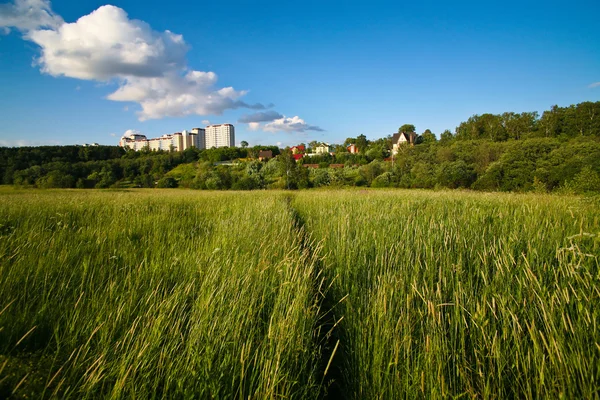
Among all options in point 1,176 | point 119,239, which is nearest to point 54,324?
point 119,239

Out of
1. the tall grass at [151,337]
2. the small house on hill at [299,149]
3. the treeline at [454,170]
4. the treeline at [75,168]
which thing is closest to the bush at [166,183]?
the treeline at [454,170]

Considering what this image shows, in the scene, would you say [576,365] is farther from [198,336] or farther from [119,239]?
[119,239]

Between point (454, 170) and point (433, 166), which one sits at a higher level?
point (433, 166)

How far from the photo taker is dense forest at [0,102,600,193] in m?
46.8

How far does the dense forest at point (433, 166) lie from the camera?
46.8 meters

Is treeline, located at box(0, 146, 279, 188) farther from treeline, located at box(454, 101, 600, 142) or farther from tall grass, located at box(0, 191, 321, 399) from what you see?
treeline, located at box(454, 101, 600, 142)

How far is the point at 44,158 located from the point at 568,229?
10857cm

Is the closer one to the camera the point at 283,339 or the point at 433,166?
the point at 283,339

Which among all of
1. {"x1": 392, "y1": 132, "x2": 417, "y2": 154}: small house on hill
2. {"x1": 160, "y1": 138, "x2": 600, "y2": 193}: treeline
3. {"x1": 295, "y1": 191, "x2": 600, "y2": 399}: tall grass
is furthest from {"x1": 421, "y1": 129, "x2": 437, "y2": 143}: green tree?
{"x1": 295, "y1": 191, "x2": 600, "y2": 399}: tall grass

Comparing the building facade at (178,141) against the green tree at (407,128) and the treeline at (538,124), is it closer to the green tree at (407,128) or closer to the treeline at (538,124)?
the green tree at (407,128)

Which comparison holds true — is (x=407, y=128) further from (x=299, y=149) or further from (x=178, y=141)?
(x=178, y=141)

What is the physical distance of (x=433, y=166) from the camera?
6047 cm

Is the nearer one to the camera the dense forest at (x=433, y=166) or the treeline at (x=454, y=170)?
the treeline at (x=454, y=170)

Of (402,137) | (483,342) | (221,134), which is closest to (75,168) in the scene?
(483,342)
